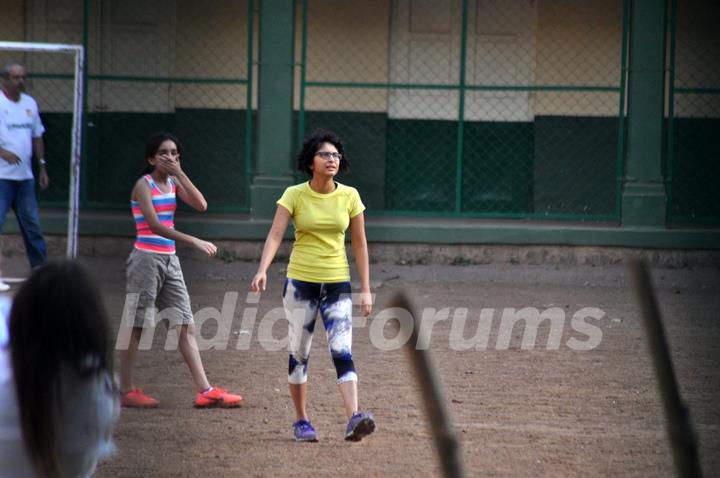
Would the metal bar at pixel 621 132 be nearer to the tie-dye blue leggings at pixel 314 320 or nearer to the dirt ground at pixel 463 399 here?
the dirt ground at pixel 463 399

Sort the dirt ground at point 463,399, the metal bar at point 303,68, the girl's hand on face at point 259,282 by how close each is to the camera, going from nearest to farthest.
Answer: the dirt ground at point 463,399 < the girl's hand on face at point 259,282 < the metal bar at point 303,68

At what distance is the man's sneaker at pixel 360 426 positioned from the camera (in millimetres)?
6262

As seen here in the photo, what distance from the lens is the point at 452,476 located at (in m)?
1.71

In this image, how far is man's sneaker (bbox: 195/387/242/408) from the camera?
23.7 feet

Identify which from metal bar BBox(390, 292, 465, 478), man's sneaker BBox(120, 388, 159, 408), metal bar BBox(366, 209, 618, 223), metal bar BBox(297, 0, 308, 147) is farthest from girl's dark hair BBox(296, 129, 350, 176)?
metal bar BBox(366, 209, 618, 223)

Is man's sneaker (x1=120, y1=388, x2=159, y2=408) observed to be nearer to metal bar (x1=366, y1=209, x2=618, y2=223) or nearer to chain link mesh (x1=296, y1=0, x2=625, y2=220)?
metal bar (x1=366, y1=209, x2=618, y2=223)

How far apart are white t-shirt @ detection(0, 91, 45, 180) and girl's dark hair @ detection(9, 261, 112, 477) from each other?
808 cm

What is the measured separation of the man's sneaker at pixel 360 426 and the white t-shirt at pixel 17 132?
5.81 metres

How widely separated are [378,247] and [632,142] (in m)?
3.24

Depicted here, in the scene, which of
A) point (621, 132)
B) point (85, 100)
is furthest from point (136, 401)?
point (621, 132)

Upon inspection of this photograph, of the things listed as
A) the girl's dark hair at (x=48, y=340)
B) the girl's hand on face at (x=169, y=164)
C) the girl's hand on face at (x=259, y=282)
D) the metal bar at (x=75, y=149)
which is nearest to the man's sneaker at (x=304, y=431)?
the girl's hand on face at (x=259, y=282)

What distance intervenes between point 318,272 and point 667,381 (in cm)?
476

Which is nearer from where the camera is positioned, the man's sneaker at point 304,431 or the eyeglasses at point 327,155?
the man's sneaker at point 304,431

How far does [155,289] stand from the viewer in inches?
282
